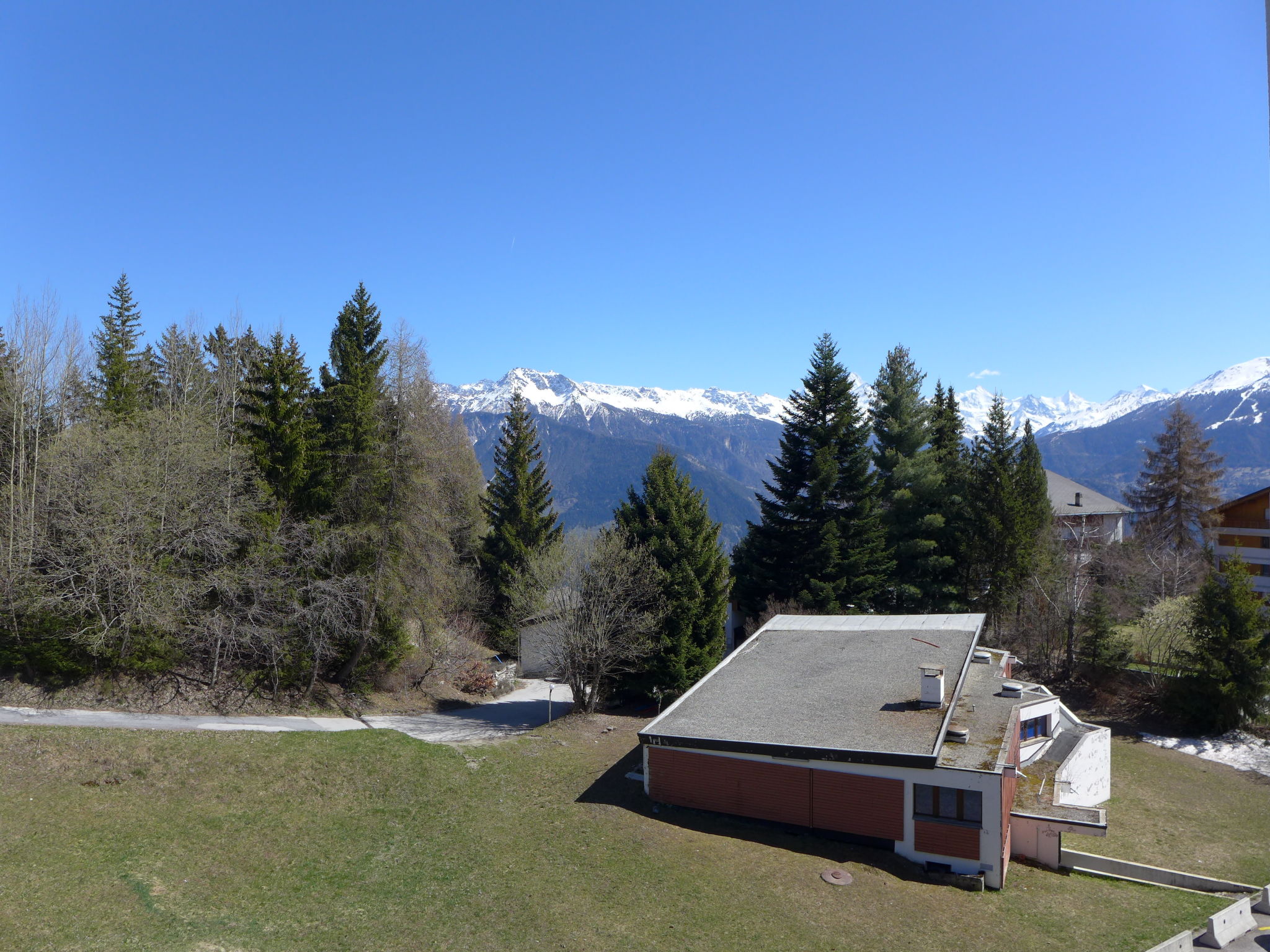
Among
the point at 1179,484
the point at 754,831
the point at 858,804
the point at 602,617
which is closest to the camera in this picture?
the point at 858,804

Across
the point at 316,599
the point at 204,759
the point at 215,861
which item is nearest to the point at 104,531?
the point at 316,599

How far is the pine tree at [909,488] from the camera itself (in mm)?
42875

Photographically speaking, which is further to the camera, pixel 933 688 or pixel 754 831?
pixel 933 688

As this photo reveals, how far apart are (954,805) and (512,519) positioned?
34.3m

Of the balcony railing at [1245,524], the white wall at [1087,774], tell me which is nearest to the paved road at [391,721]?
the white wall at [1087,774]

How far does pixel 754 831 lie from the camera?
20141mm

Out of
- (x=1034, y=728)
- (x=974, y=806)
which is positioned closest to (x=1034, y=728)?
(x=1034, y=728)

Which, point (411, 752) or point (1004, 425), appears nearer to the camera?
point (411, 752)

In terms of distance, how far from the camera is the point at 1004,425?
4719 cm

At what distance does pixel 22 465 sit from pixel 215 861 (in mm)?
17431

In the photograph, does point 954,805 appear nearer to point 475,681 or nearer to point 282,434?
point 475,681

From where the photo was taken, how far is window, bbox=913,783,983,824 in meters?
18.2

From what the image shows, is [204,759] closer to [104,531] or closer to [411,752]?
[411,752]

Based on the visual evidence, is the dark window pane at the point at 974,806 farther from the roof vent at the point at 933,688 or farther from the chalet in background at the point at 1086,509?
the chalet in background at the point at 1086,509
